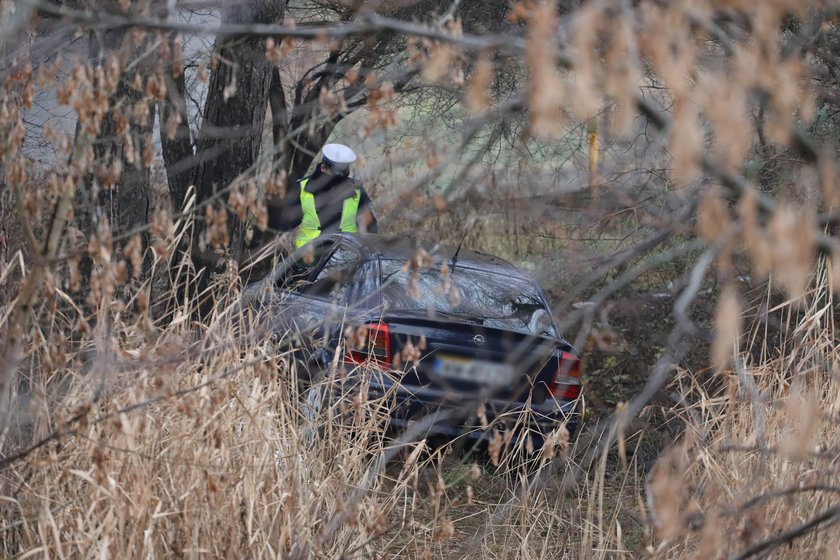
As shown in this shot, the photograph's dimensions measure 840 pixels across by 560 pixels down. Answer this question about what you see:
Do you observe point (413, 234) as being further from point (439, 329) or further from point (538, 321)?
point (538, 321)

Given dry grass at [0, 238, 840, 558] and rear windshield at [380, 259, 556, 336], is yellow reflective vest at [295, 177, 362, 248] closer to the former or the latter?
rear windshield at [380, 259, 556, 336]

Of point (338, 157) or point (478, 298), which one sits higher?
point (338, 157)

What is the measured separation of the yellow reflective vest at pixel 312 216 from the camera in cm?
761

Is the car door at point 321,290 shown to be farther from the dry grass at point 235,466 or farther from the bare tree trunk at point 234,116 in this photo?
the bare tree trunk at point 234,116

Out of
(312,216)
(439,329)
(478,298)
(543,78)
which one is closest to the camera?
(543,78)

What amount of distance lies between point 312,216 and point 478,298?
213 cm

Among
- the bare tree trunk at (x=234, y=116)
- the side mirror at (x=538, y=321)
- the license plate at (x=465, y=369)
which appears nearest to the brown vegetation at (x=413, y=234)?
the license plate at (x=465, y=369)

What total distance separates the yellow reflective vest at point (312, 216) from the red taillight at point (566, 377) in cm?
206

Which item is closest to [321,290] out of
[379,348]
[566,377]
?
[379,348]

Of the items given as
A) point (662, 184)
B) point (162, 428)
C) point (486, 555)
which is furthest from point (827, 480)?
point (662, 184)

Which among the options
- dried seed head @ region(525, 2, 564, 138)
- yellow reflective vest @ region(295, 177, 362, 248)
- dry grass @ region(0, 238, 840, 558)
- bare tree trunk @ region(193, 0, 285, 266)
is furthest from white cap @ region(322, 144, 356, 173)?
dried seed head @ region(525, 2, 564, 138)

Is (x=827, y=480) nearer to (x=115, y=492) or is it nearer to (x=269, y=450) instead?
(x=269, y=450)

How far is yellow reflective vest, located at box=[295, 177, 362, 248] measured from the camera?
7613 millimetres

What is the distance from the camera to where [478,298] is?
6.16m
